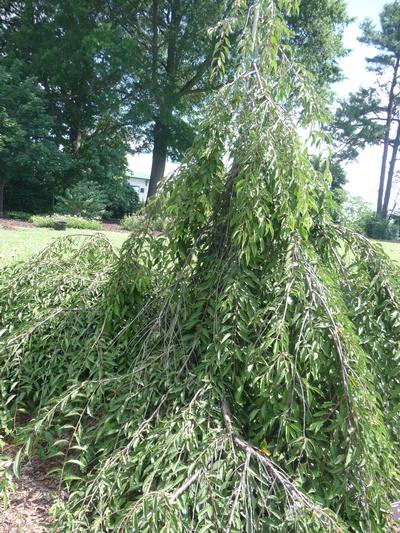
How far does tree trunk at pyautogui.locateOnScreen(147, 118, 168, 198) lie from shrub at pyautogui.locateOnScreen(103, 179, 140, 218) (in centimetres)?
118

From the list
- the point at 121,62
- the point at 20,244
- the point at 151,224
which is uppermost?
the point at 121,62

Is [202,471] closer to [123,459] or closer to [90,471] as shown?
[123,459]

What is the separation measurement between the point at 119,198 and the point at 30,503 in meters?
16.7

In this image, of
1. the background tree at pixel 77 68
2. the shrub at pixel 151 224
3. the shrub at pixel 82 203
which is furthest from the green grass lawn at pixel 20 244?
the background tree at pixel 77 68

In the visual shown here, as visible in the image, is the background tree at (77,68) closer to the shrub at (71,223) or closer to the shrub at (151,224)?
the shrub at (71,223)

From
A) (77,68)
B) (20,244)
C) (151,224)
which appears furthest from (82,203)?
(151,224)

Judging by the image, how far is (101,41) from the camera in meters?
15.1

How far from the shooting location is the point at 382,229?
22609 millimetres

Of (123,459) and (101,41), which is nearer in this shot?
(123,459)

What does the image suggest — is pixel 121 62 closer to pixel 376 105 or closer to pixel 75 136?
pixel 75 136

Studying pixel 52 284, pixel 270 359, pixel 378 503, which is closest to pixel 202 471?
pixel 270 359

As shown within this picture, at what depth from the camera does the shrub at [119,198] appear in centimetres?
1783

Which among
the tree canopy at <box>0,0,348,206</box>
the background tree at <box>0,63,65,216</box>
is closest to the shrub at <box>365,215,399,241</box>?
the tree canopy at <box>0,0,348,206</box>

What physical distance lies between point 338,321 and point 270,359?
0.31 metres
